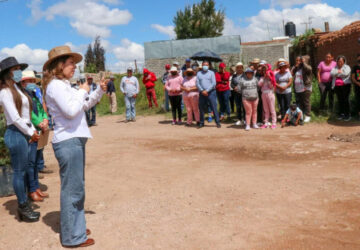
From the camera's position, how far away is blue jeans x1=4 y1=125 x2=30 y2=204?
4262 millimetres

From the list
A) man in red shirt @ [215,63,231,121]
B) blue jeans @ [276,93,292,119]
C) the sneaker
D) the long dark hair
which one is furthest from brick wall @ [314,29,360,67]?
the long dark hair

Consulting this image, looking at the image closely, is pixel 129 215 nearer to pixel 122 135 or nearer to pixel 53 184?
pixel 53 184

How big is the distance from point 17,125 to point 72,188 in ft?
3.80

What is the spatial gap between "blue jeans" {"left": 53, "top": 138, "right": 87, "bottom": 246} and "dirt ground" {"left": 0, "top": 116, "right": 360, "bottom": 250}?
214 millimetres

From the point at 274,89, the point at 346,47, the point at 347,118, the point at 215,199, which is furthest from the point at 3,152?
the point at 346,47

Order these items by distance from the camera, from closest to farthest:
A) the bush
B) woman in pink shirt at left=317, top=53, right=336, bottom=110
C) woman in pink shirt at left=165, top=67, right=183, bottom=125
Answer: the bush
woman in pink shirt at left=317, top=53, right=336, bottom=110
woman in pink shirt at left=165, top=67, right=183, bottom=125

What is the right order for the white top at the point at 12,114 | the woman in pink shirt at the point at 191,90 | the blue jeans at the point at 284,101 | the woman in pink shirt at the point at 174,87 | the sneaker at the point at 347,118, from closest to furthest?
1. the white top at the point at 12,114
2. the sneaker at the point at 347,118
3. the blue jeans at the point at 284,101
4. the woman in pink shirt at the point at 191,90
5. the woman in pink shirt at the point at 174,87

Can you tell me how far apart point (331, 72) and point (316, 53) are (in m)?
4.23

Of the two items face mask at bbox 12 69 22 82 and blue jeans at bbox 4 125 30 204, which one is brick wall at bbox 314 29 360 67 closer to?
face mask at bbox 12 69 22 82

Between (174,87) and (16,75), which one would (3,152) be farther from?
(174,87)

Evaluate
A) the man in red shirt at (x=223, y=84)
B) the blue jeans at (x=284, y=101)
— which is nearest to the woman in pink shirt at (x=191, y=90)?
the man in red shirt at (x=223, y=84)

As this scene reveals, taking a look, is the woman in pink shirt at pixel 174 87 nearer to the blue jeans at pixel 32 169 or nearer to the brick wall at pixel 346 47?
the brick wall at pixel 346 47

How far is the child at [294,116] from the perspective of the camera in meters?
10.3

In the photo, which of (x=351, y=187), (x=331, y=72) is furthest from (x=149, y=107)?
(x=351, y=187)
